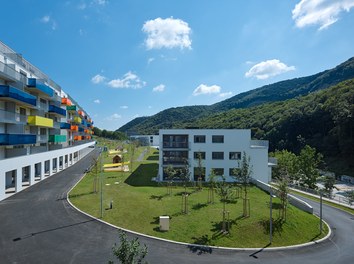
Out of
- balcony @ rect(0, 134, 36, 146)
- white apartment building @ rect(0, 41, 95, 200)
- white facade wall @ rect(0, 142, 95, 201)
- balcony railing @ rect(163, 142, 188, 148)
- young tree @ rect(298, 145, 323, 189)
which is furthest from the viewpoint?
young tree @ rect(298, 145, 323, 189)

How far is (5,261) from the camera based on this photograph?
15.0 m

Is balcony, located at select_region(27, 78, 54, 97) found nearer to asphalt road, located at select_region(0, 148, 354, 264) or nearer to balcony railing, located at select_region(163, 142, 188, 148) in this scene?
asphalt road, located at select_region(0, 148, 354, 264)

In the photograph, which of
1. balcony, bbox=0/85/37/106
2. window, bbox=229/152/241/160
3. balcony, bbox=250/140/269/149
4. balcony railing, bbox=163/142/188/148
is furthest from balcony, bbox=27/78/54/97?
balcony, bbox=250/140/269/149

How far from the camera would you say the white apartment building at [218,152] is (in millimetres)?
46750

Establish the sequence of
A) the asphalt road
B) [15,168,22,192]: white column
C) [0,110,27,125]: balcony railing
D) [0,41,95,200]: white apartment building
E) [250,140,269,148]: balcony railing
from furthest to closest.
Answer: [250,140,269,148]: balcony railing < [15,168,22,192]: white column < [0,110,27,125]: balcony railing < [0,41,95,200]: white apartment building < the asphalt road

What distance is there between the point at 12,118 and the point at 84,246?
2497 cm

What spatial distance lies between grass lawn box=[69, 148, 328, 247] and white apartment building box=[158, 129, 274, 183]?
12.9m

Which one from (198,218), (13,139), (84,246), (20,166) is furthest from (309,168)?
(13,139)

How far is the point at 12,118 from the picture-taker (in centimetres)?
3378

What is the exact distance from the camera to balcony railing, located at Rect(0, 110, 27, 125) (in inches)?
1227

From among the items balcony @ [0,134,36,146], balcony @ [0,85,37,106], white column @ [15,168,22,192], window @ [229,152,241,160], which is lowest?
white column @ [15,168,22,192]

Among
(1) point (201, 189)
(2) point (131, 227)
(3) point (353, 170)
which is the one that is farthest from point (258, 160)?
(3) point (353, 170)

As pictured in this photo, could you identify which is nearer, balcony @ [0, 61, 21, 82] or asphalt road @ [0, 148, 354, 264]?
asphalt road @ [0, 148, 354, 264]

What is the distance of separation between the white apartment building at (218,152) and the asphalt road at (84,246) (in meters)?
21.9
